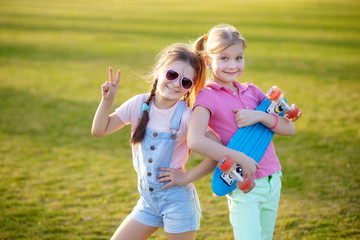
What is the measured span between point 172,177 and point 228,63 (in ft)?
2.79

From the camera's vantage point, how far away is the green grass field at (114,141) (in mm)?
3967

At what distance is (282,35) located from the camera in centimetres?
1650

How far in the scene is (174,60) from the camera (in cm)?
255

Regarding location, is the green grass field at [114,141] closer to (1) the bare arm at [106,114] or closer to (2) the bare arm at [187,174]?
(2) the bare arm at [187,174]

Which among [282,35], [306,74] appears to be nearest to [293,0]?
[282,35]

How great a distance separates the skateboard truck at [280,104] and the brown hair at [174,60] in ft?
1.63

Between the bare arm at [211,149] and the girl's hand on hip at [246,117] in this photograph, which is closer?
the bare arm at [211,149]

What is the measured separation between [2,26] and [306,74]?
15326mm

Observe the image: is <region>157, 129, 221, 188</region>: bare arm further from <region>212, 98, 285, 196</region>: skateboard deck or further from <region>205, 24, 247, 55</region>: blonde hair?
<region>205, 24, 247, 55</region>: blonde hair

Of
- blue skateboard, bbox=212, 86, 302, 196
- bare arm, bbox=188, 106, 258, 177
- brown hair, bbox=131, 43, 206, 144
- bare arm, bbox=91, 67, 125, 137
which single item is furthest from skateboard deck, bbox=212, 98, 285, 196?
bare arm, bbox=91, 67, 125, 137

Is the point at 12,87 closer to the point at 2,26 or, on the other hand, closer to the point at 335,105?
the point at 335,105

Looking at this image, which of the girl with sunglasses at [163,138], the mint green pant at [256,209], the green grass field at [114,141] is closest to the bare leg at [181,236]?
the girl with sunglasses at [163,138]

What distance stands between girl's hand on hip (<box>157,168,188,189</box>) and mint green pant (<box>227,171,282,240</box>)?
1.14ft

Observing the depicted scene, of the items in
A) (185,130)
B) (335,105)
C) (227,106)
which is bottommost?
(335,105)
